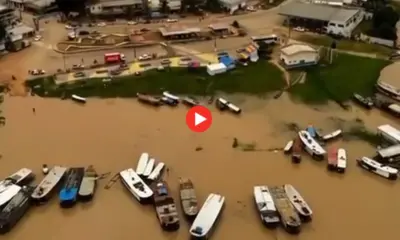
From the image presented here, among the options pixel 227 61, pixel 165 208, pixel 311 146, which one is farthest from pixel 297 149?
pixel 227 61

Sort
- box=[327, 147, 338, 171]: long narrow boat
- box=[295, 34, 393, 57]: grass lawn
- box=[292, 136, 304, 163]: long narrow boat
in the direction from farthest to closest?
1. box=[295, 34, 393, 57]: grass lawn
2. box=[292, 136, 304, 163]: long narrow boat
3. box=[327, 147, 338, 171]: long narrow boat

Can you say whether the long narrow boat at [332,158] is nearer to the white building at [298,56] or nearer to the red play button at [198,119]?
the red play button at [198,119]

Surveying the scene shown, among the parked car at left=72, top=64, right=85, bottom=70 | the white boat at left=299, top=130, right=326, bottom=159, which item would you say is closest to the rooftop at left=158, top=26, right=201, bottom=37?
the parked car at left=72, top=64, right=85, bottom=70

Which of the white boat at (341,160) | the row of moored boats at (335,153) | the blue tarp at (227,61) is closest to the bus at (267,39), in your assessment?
the blue tarp at (227,61)

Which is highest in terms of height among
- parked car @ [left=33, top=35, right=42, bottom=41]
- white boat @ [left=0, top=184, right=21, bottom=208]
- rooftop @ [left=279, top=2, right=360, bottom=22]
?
rooftop @ [left=279, top=2, right=360, bottom=22]

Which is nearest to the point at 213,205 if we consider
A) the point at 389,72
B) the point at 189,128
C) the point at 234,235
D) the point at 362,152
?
the point at 234,235

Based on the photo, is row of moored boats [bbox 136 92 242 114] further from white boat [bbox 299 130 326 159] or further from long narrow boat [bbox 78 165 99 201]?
long narrow boat [bbox 78 165 99 201]

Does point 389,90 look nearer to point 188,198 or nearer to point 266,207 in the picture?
point 266,207
